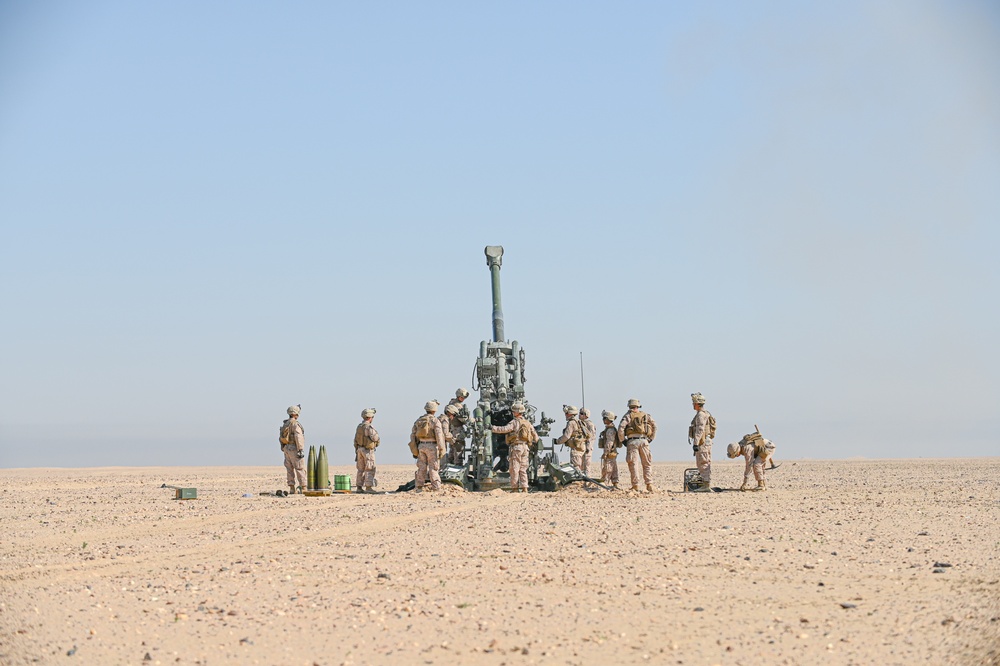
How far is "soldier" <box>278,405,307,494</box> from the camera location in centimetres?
2512

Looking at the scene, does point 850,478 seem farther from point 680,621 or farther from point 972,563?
point 680,621

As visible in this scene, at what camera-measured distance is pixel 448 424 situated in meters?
25.0

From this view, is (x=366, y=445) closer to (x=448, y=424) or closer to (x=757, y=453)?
(x=448, y=424)

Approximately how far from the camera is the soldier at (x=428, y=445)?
2392 cm

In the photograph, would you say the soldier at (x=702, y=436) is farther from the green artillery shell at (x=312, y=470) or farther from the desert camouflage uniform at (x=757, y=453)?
the green artillery shell at (x=312, y=470)

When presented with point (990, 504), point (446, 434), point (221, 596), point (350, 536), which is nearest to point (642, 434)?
point (446, 434)

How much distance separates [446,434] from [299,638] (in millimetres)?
15184

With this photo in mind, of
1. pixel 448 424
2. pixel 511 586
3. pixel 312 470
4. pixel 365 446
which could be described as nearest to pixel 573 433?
pixel 448 424

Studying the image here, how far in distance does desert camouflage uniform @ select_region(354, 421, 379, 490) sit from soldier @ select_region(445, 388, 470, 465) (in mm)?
1667

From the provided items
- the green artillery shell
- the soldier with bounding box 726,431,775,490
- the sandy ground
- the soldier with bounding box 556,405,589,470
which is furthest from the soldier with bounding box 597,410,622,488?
the green artillery shell

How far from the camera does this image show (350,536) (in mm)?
15789

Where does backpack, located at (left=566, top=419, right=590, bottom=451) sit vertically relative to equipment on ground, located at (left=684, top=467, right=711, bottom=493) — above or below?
above

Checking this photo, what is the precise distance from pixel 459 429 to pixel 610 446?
339 centimetres

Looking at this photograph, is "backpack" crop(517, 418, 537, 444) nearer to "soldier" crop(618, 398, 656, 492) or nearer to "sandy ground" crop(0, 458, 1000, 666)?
"soldier" crop(618, 398, 656, 492)
